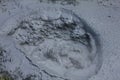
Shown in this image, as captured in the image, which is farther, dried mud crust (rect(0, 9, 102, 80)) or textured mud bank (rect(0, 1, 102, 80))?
dried mud crust (rect(0, 9, 102, 80))

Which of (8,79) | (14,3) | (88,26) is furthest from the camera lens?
(14,3)

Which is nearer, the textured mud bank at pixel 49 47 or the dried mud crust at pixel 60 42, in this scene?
the textured mud bank at pixel 49 47

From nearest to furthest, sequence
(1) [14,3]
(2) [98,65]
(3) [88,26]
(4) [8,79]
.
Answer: (4) [8,79]
(2) [98,65]
(3) [88,26]
(1) [14,3]

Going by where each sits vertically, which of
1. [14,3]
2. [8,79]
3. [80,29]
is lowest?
[8,79]

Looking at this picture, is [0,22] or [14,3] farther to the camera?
[14,3]

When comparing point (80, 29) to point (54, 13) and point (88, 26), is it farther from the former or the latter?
point (54, 13)

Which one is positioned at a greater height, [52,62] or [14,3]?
[14,3]

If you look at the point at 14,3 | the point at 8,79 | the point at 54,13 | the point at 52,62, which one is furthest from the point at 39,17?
the point at 8,79

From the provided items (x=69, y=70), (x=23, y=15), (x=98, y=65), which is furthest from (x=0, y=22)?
(x=98, y=65)
